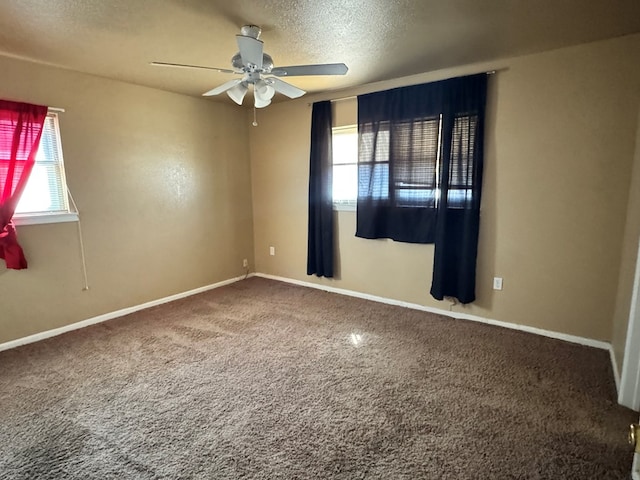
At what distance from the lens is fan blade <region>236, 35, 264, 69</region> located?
2074mm

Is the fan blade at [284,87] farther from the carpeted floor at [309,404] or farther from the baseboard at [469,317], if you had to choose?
the baseboard at [469,317]

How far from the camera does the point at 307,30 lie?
7.81 ft

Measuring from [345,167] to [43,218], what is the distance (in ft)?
9.95

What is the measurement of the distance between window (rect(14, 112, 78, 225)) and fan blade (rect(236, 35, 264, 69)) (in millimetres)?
2060

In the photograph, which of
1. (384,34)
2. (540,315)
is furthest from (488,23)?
(540,315)

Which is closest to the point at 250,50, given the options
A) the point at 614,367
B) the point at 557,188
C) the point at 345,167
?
the point at 345,167

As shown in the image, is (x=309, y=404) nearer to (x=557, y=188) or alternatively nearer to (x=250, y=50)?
(x=250, y=50)

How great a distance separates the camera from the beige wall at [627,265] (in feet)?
7.43

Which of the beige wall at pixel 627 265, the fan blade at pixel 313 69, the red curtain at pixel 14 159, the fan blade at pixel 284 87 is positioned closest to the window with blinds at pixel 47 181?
the red curtain at pixel 14 159

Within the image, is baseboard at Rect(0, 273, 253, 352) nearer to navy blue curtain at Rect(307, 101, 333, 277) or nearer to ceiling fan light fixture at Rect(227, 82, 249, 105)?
navy blue curtain at Rect(307, 101, 333, 277)

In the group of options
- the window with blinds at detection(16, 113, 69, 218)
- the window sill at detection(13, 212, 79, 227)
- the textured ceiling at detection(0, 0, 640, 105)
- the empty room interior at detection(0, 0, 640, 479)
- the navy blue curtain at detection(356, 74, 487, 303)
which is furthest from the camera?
the navy blue curtain at detection(356, 74, 487, 303)

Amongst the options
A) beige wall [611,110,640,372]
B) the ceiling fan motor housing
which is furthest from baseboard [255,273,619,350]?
the ceiling fan motor housing

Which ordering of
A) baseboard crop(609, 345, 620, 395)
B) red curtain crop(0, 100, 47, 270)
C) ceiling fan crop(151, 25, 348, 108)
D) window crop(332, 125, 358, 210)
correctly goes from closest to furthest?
ceiling fan crop(151, 25, 348, 108), baseboard crop(609, 345, 620, 395), red curtain crop(0, 100, 47, 270), window crop(332, 125, 358, 210)

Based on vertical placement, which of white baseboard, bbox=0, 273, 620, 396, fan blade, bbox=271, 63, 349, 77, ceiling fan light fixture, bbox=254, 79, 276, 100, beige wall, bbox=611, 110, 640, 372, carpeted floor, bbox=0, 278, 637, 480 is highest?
fan blade, bbox=271, 63, 349, 77
